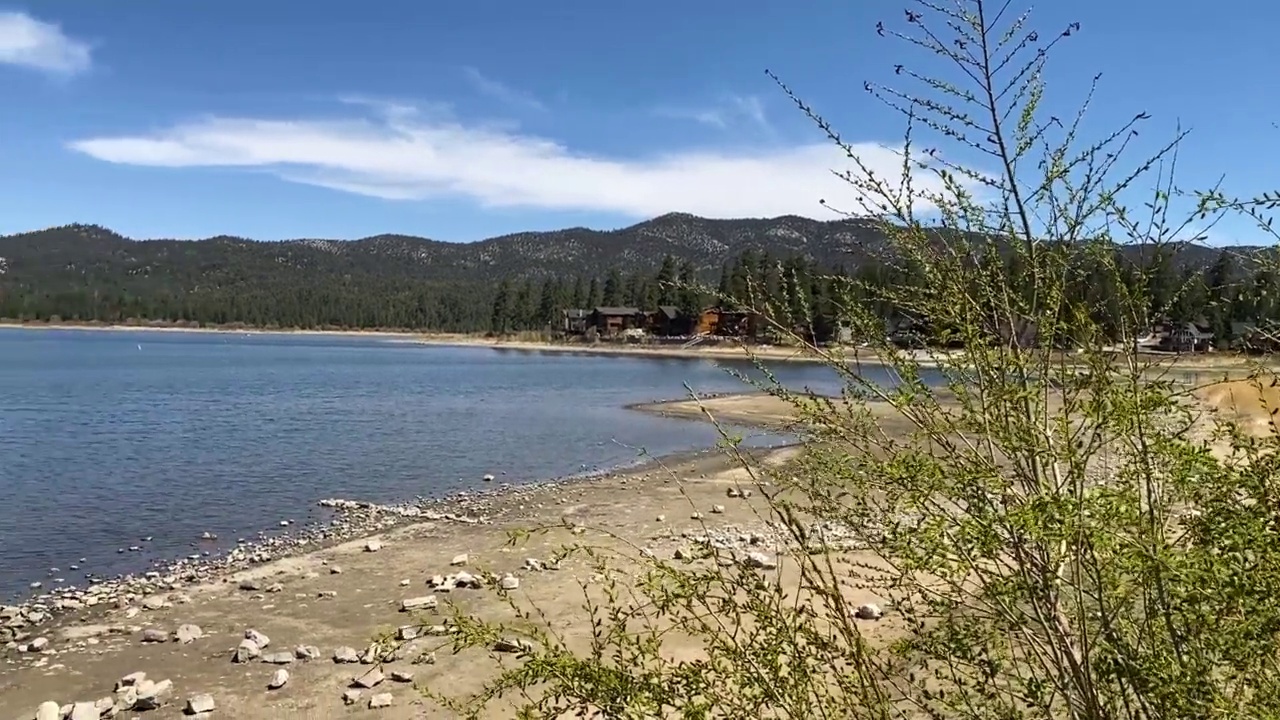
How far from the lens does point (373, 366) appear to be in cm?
8006

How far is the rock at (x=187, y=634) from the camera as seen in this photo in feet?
35.8

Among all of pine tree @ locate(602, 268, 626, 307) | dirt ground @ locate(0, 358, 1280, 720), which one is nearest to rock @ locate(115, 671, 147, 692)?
dirt ground @ locate(0, 358, 1280, 720)

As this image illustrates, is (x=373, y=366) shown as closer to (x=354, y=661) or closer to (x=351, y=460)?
(x=351, y=460)

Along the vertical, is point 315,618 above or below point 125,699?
below

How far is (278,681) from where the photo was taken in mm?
9352

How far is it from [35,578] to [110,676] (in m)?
5.53

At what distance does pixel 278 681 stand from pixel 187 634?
2416mm

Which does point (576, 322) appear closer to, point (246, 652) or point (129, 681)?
point (246, 652)

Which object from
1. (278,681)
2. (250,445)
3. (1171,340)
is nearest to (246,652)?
(278,681)

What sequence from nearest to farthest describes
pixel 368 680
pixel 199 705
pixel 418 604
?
1. pixel 199 705
2. pixel 368 680
3. pixel 418 604

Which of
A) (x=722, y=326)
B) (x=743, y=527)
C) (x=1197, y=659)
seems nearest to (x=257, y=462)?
(x=743, y=527)

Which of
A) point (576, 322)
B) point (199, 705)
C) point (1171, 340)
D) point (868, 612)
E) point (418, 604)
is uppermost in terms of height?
point (1171, 340)

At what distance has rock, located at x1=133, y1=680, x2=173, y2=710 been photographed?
885 centimetres

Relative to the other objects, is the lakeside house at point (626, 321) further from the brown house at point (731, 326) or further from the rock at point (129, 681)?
the brown house at point (731, 326)
